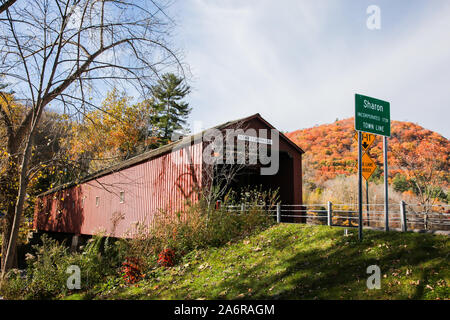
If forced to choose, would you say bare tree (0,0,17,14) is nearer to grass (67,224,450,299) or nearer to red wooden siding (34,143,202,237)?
red wooden siding (34,143,202,237)

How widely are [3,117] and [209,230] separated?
6765 mm

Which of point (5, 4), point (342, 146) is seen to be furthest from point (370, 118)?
point (342, 146)

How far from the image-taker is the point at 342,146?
1298 inches

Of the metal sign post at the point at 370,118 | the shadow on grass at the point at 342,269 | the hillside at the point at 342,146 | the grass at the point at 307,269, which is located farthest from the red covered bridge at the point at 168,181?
the hillside at the point at 342,146

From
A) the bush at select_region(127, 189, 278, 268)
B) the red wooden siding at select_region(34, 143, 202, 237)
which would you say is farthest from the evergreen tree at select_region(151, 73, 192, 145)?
the bush at select_region(127, 189, 278, 268)

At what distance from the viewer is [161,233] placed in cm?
981

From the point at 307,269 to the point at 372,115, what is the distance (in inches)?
137

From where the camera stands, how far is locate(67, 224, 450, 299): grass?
204 inches

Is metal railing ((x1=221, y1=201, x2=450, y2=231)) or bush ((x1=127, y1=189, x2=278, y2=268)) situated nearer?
metal railing ((x1=221, y1=201, x2=450, y2=231))

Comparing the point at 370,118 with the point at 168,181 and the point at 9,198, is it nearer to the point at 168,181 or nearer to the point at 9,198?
the point at 168,181

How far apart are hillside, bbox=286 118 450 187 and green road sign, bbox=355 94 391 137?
18704mm
